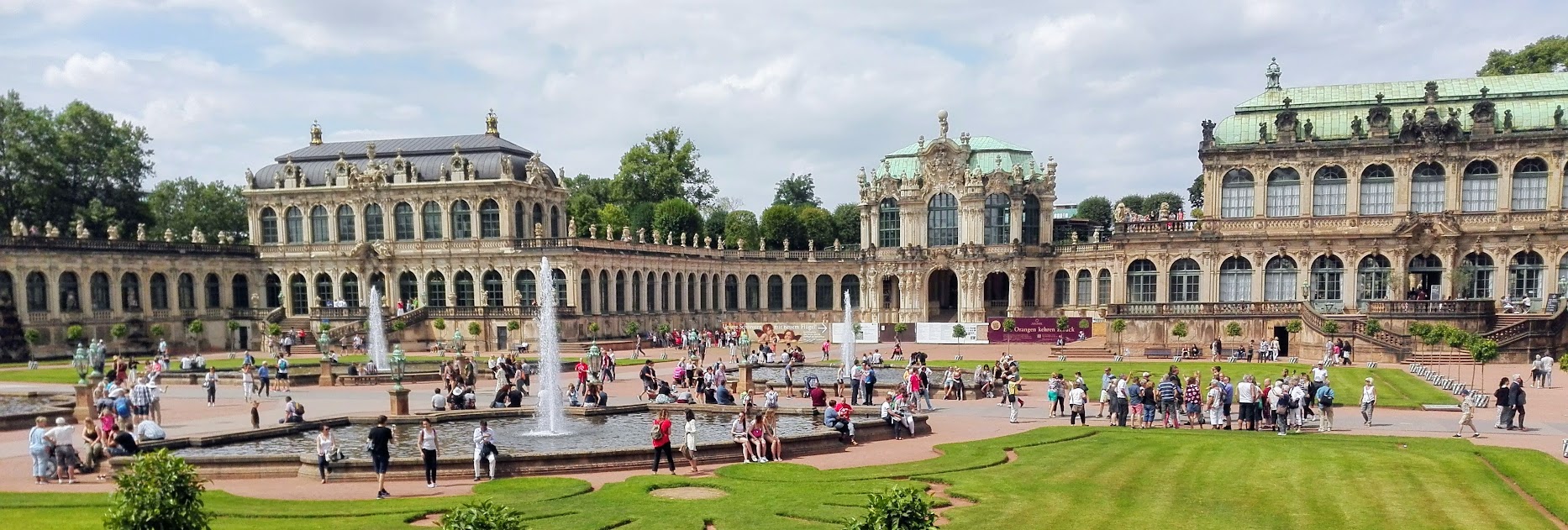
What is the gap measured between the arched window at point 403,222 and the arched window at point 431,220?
1.01 m

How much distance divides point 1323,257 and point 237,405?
2390 inches

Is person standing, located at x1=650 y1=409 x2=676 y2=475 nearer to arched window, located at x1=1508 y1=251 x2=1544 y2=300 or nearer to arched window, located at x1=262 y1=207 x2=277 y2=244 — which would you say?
arched window, located at x1=1508 y1=251 x2=1544 y2=300

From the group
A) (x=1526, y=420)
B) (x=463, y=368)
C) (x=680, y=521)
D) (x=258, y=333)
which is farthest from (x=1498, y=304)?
(x=258, y=333)

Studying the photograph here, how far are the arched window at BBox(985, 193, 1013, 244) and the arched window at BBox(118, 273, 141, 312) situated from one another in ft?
198

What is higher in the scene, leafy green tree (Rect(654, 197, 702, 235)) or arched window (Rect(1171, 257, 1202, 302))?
leafy green tree (Rect(654, 197, 702, 235))

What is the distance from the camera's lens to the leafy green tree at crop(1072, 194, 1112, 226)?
141250 millimetres

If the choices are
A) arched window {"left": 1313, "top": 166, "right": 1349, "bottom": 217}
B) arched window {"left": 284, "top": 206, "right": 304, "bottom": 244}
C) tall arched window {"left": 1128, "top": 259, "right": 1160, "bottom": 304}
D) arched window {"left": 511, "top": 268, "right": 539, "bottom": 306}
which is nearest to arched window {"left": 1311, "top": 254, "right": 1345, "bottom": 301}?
arched window {"left": 1313, "top": 166, "right": 1349, "bottom": 217}

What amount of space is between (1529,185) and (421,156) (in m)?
71.8

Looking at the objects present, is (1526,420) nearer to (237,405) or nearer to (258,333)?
(237,405)

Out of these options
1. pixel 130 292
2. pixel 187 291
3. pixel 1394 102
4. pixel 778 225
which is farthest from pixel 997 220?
pixel 130 292

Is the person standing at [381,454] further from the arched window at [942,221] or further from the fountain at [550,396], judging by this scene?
the arched window at [942,221]

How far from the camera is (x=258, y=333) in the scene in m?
76.9

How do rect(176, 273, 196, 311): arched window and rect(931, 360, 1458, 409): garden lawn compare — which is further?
rect(176, 273, 196, 311): arched window

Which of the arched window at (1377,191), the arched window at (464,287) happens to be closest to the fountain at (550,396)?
the arched window at (464,287)
